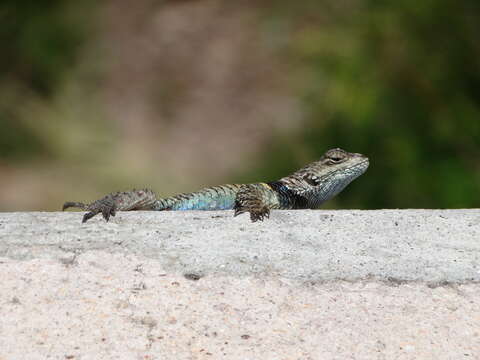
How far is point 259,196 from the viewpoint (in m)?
4.05

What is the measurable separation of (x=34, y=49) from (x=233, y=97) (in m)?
2.07

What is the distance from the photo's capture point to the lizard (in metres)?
3.82

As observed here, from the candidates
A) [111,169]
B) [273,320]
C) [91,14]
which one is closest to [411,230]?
[273,320]

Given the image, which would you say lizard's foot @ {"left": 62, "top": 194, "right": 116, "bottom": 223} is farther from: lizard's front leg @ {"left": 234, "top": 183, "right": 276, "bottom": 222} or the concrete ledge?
lizard's front leg @ {"left": 234, "top": 183, "right": 276, "bottom": 222}

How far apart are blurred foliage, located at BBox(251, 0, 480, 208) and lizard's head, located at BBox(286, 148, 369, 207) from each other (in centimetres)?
228

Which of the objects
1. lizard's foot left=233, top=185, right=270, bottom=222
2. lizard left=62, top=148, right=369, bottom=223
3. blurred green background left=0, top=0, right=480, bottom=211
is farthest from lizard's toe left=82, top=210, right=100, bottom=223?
blurred green background left=0, top=0, right=480, bottom=211

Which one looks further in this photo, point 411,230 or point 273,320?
point 411,230

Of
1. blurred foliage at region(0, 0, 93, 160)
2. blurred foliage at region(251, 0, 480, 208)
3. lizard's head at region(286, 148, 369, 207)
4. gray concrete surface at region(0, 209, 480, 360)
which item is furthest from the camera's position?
blurred foliage at region(0, 0, 93, 160)

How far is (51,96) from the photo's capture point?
853cm

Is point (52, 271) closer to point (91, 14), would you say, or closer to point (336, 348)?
point (336, 348)

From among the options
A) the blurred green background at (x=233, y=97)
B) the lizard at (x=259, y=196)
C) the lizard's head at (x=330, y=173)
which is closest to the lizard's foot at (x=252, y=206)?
the lizard at (x=259, y=196)

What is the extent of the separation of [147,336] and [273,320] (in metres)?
0.44

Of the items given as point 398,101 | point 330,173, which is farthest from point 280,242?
point 398,101

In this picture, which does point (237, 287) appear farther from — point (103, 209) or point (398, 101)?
point (398, 101)
